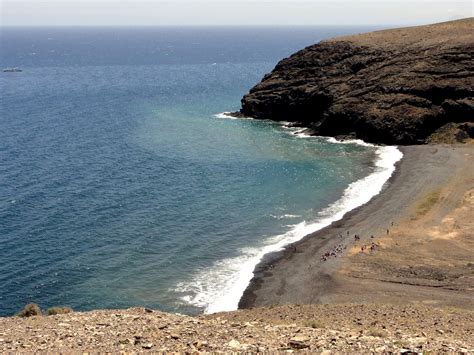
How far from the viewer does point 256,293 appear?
47062mm

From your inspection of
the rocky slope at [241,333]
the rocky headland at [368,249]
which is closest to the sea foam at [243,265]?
the rocky headland at [368,249]

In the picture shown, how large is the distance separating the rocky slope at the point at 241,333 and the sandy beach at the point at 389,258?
9212 mm

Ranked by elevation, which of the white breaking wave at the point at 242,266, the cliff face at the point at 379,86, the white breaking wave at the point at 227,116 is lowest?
the white breaking wave at the point at 242,266

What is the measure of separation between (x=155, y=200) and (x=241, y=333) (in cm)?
4387

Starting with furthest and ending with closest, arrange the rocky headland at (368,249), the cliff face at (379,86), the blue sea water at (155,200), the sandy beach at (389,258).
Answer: the cliff face at (379,86), the blue sea water at (155,200), the sandy beach at (389,258), the rocky headland at (368,249)

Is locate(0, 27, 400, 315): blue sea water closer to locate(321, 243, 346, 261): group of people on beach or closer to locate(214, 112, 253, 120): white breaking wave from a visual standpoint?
locate(214, 112, 253, 120): white breaking wave

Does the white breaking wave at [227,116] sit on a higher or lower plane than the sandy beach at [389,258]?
higher

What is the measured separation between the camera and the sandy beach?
44719mm

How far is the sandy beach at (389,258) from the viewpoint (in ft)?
147

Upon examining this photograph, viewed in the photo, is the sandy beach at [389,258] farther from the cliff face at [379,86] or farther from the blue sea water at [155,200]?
the cliff face at [379,86]

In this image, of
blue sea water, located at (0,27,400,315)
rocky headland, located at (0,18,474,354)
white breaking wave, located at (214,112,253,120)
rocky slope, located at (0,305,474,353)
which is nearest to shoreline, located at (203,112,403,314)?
blue sea water, located at (0,27,400,315)

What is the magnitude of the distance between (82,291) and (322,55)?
92.3m

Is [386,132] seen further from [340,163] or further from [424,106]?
[340,163]

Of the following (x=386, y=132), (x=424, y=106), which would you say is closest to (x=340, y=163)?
(x=386, y=132)
